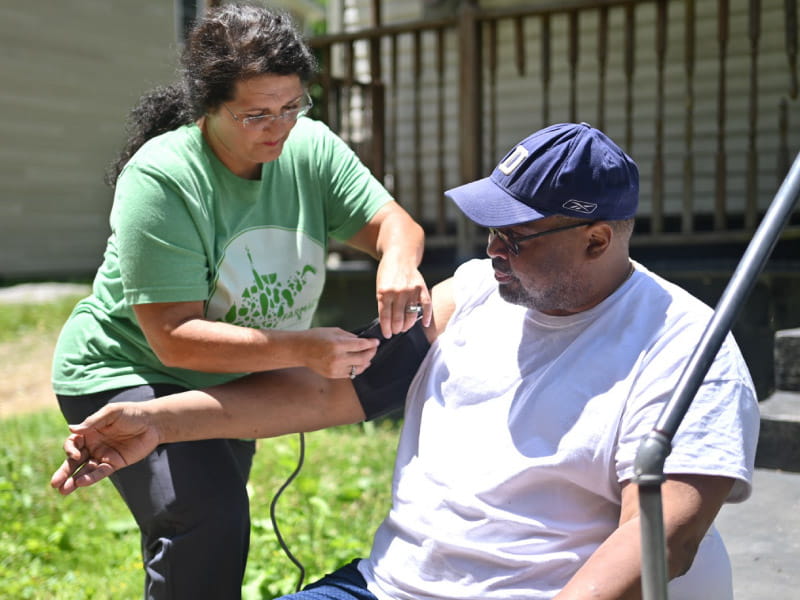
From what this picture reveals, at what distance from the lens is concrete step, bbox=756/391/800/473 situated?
3188mm

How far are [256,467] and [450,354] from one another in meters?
Answer: 2.74

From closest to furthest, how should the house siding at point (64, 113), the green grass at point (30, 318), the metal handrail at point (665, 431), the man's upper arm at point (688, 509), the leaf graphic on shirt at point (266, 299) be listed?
1. the metal handrail at point (665, 431)
2. the man's upper arm at point (688, 509)
3. the leaf graphic on shirt at point (266, 299)
4. the green grass at point (30, 318)
5. the house siding at point (64, 113)

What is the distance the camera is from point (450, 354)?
2117mm

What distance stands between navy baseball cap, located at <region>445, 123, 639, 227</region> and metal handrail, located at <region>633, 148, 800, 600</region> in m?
0.63

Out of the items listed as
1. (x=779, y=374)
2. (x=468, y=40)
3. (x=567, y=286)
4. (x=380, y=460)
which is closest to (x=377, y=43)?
(x=468, y=40)

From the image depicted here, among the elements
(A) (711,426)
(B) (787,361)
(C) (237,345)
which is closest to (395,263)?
(C) (237,345)

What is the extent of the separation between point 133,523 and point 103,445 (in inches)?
82.2

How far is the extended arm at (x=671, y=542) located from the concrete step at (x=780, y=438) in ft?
5.74

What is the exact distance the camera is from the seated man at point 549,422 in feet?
5.36

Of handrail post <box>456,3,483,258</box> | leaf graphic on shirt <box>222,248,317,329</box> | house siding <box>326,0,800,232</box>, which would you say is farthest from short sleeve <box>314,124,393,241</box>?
house siding <box>326,0,800,232</box>

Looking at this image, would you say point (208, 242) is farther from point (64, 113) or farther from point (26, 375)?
point (64, 113)

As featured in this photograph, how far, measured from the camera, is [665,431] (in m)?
1.11

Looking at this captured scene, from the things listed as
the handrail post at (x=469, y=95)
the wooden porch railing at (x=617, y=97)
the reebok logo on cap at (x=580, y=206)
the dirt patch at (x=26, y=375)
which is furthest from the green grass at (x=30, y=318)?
the reebok logo on cap at (x=580, y=206)

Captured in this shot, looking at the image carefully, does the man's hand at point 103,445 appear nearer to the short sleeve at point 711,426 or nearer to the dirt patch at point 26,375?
the short sleeve at point 711,426
